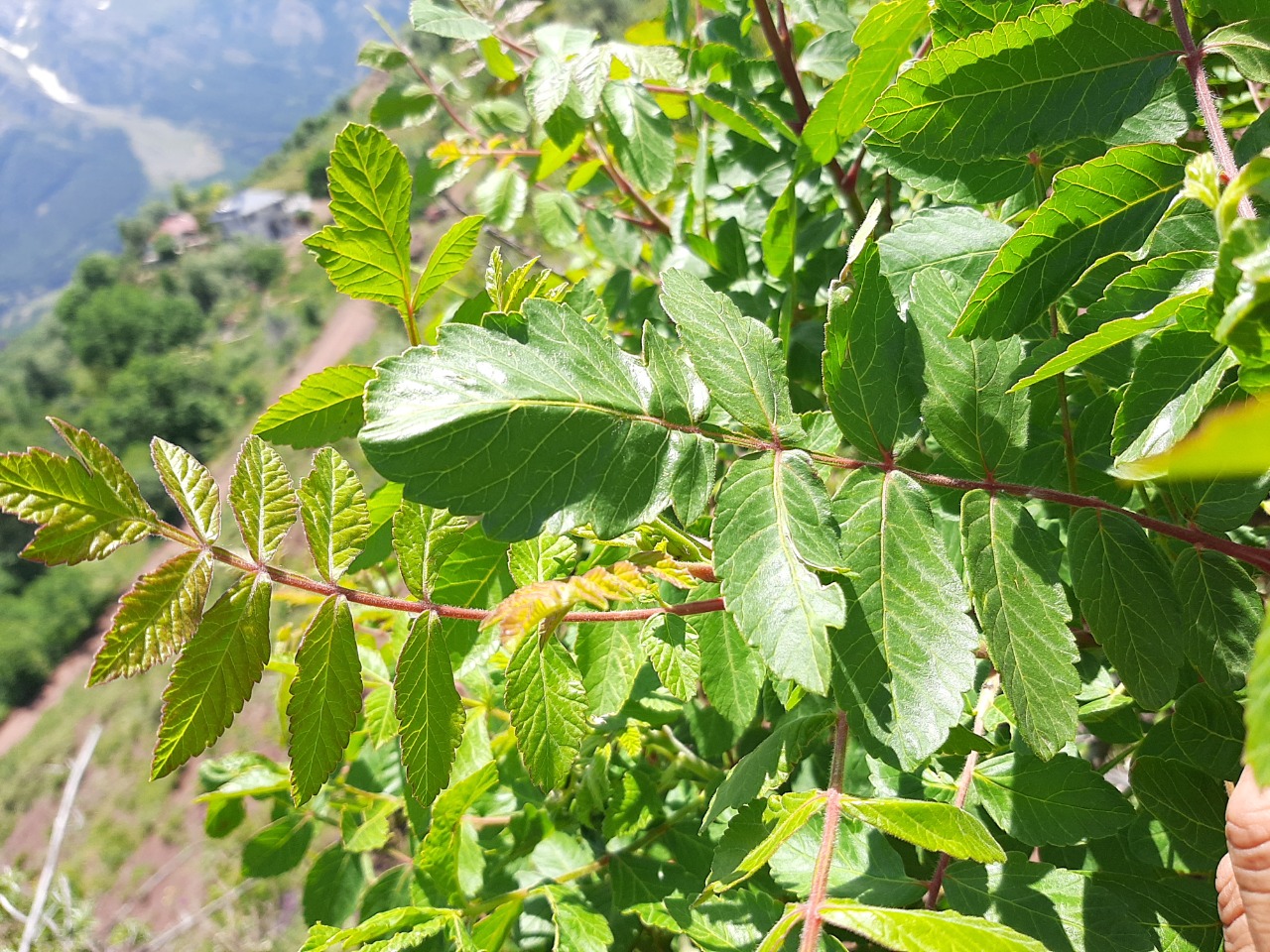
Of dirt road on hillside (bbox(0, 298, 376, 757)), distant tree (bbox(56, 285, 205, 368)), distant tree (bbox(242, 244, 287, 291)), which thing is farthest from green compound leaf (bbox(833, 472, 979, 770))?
distant tree (bbox(242, 244, 287, 291))

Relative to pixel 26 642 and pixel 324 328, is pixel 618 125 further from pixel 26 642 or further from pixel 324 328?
pixel 324 328

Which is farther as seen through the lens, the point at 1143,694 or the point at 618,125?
the point at 618,125

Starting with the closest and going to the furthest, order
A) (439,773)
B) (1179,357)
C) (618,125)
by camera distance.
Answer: (1179,357) → (439,773) → (618,125)

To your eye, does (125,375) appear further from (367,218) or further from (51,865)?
(367,218)

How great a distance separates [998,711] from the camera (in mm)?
779

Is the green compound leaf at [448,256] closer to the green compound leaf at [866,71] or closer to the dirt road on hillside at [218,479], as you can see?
the green compound leaf at [866,71]

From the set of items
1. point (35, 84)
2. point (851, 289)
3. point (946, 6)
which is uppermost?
point (35, 84)

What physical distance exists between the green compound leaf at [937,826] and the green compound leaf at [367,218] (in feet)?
1.94

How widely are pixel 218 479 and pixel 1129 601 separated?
14619 millimetres

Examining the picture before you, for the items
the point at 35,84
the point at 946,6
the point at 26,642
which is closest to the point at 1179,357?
the point at 946,6

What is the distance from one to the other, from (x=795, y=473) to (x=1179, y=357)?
256mm

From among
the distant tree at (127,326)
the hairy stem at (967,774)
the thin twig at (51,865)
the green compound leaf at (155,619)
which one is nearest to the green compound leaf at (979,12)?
the hairy stem at (967,774)

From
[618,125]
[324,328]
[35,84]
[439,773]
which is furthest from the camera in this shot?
[35,84]

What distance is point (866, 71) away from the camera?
790 millimetres
